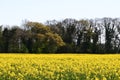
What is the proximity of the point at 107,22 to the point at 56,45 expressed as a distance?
59.4ft

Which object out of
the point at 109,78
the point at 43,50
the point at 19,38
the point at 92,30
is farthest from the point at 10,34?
the point at 109,78

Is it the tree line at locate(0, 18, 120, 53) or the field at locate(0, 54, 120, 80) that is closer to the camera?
the field at locate(0, 54, 120, 80)

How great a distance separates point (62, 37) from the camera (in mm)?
71688

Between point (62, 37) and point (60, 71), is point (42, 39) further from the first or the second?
point (60, 71)

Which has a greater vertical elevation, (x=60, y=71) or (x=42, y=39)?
(x=42, y=39)

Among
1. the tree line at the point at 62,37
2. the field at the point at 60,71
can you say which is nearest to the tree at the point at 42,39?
the tree line at the point at 62,37

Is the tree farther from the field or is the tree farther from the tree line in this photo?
the field

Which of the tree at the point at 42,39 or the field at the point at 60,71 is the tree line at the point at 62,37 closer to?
the tree at the point at 42,39

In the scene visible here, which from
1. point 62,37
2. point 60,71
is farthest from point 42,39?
point 60,71

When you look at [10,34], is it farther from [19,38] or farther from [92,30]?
[92,30]

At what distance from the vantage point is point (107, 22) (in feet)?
259

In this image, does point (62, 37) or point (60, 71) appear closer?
point (60, 71)

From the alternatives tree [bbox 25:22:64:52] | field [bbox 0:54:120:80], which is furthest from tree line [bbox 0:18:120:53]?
field [bbox 0:54:120:80]

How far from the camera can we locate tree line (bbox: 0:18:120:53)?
211ft
